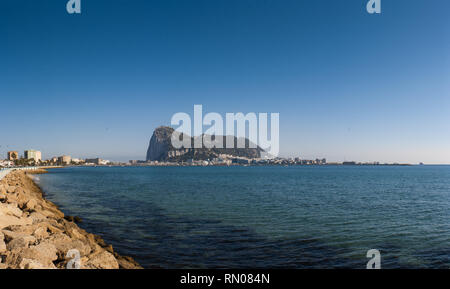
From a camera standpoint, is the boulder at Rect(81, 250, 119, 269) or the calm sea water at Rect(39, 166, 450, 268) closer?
the boulder at Rect(81, 250, 119, 269)

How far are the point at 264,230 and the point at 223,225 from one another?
109 inches

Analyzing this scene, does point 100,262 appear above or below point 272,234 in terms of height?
above

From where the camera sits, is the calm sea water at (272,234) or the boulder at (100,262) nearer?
the boulder at (100,262)

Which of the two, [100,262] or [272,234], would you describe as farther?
[272,234]

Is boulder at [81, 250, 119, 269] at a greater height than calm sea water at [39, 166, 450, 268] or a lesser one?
greater

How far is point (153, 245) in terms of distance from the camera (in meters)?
13.6

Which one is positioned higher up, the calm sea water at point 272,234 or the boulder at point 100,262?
the boulder at point 100,262
